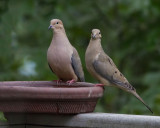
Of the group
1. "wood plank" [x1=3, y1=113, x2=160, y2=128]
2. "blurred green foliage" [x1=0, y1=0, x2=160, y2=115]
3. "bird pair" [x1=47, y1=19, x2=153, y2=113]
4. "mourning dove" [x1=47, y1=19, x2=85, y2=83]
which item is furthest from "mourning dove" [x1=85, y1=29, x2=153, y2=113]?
"blurred green foliage" [x1=0, y1=0, x2=160, y2=115]

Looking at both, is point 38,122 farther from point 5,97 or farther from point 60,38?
point 60,38

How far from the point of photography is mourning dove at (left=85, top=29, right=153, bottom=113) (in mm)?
4270

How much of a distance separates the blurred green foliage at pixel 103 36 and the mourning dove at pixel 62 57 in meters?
1.66

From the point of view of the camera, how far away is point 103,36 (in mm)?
7492

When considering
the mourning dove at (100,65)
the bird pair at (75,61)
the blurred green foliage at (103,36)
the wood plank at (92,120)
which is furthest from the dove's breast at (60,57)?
the blurred green foliage at (103,36)

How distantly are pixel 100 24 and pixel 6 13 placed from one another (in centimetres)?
191

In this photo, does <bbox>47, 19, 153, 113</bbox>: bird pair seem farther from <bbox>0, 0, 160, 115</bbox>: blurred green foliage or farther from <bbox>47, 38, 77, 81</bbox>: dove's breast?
<bbox>0, 0, 160, 115</bbox>: blurred green foliage

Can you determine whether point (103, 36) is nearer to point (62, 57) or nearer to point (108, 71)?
point (108, 71)

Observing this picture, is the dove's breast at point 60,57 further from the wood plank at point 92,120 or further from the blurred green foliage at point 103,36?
the blurred green foliage at point 103,36

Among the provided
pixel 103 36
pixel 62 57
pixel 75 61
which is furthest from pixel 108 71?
pixel 103 36

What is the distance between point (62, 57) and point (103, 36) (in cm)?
337

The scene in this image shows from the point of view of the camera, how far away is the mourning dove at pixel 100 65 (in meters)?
4.27

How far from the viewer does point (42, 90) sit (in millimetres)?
3223

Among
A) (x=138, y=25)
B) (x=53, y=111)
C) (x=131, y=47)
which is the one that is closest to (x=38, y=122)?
(x=53, y=111)
